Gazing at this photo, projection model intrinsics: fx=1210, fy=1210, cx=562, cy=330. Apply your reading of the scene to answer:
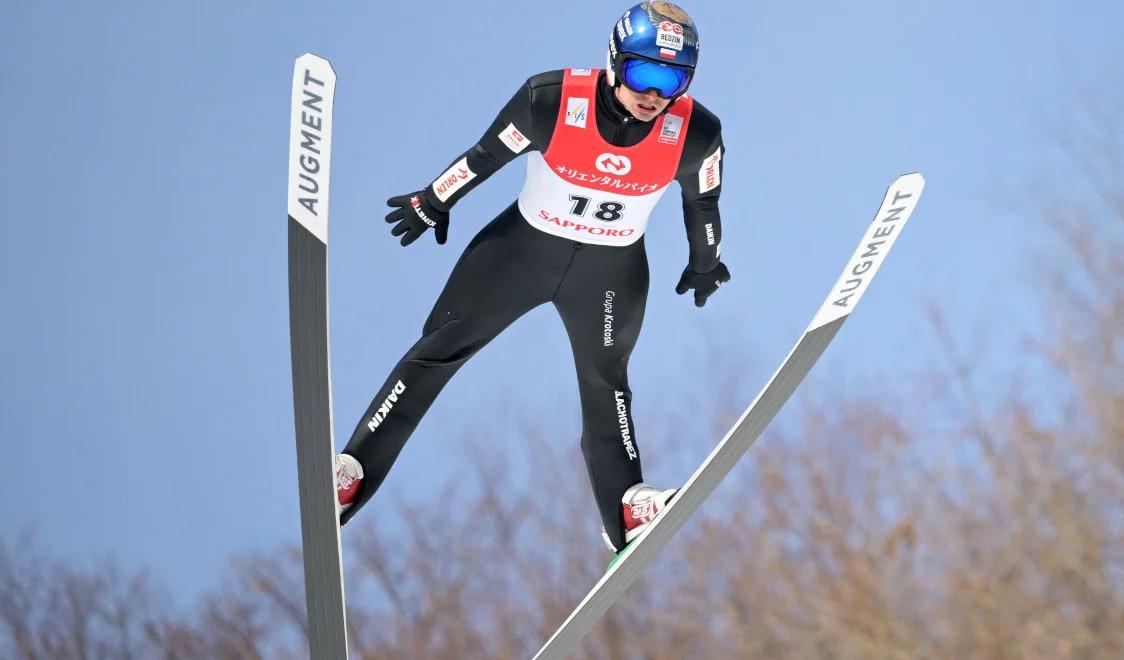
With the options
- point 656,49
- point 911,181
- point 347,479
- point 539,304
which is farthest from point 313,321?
point 911,181

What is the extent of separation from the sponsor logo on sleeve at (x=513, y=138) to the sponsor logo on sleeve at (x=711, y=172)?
0.61 m

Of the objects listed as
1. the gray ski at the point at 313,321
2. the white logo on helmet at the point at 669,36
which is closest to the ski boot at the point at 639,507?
the gray ski at the point at 313,321

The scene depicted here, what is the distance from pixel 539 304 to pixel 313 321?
3.04 feet

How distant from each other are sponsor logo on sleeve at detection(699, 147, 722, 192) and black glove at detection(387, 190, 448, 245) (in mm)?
869

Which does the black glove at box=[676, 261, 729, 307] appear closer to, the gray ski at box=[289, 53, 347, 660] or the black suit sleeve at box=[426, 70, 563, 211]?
the black suit sleeve at box=[426, 70, 563, 211]

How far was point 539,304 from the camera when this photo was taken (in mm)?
4121

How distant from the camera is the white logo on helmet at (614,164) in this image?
387 cm

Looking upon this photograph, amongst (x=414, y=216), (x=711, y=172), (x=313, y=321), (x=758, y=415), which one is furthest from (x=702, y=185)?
(x=313, y=321)

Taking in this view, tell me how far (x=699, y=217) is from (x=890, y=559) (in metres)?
6.89

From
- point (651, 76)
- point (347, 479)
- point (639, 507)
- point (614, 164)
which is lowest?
point (639, 507)

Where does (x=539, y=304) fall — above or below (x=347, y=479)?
above

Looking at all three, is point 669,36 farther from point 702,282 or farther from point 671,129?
point 702,282

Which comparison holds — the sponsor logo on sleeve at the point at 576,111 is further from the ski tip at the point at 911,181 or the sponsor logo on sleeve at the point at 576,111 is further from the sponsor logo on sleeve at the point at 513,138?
the ski tip at the point at 911,181

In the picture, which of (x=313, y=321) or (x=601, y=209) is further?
(x=601, y=209)
